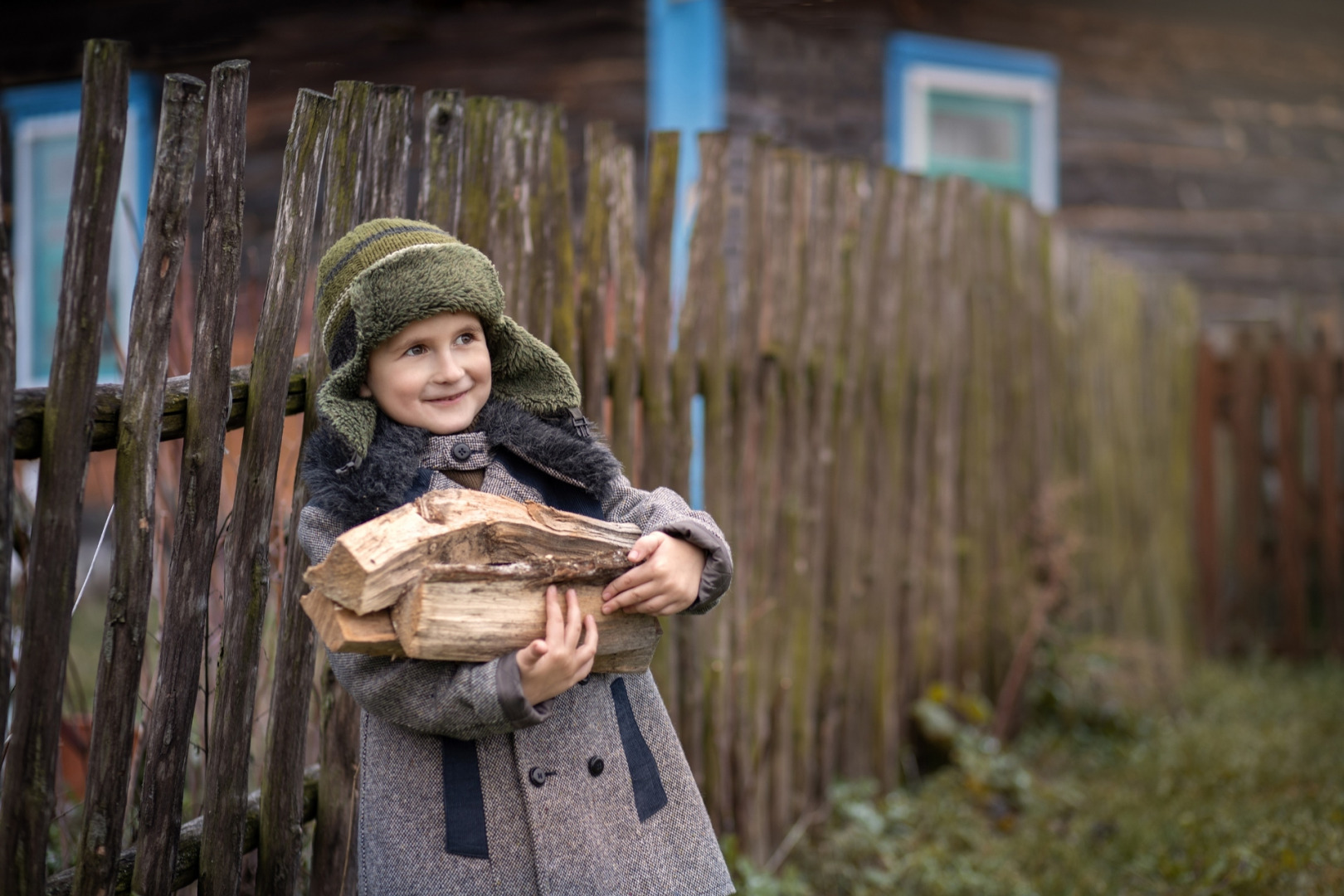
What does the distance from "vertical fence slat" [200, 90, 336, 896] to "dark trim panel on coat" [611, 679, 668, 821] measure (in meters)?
0.69

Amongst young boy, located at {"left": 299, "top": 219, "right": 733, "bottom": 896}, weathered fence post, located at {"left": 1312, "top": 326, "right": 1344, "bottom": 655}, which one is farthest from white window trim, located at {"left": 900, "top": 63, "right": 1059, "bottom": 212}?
young boy, located at {"left": 299, "top": 219, "right": 733, "bottom": 896}

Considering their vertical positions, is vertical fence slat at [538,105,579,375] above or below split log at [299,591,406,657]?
above

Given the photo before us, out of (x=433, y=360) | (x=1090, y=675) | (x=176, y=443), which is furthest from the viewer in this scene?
(x=1090, y=675)

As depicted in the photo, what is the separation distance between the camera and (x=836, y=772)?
3.88 meters

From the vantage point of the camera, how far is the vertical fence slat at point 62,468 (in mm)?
1682

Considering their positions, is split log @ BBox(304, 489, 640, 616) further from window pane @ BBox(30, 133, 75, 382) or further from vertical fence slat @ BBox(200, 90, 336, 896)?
window pane @ BBox(30, 133, 75, 382)

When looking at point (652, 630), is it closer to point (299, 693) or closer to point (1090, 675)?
point (299, 693)

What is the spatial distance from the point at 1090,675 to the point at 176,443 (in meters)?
3.75

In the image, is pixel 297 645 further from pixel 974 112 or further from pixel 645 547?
pixel 974 112

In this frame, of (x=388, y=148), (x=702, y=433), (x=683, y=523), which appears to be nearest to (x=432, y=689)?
(x=683, y=523)

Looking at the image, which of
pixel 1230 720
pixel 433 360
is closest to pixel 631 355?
pixel 433 360

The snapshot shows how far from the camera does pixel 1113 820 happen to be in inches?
150

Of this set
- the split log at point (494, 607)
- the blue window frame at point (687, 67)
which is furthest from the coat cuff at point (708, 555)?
the blue window frame at point (687, 67)

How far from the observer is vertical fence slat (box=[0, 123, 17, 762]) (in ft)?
5.28
